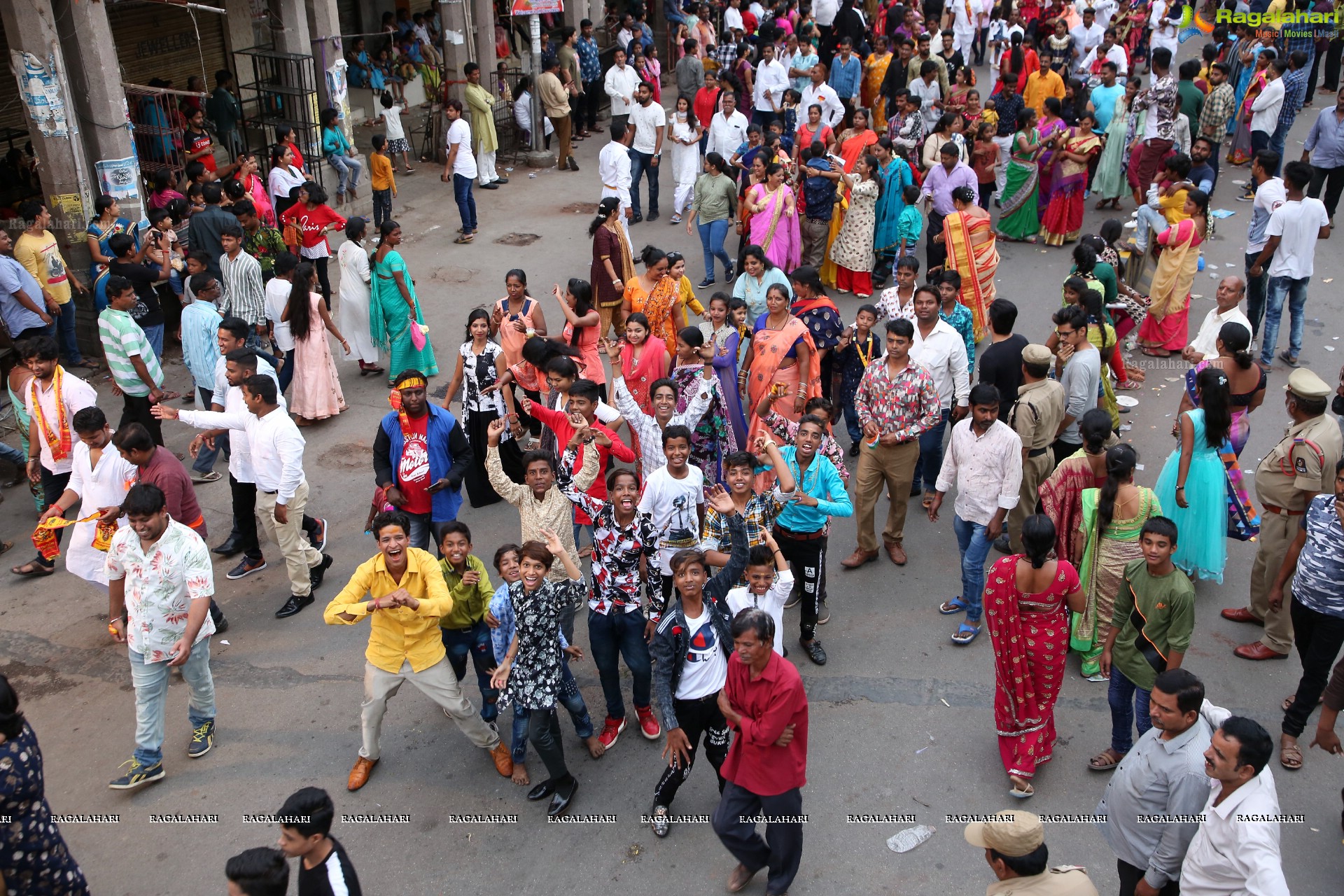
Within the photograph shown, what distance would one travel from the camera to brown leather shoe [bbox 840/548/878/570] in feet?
24.1

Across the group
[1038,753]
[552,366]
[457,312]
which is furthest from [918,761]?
[457,312]

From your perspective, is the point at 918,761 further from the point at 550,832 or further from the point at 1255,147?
the point at 1255,147

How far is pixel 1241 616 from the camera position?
6.62 metres

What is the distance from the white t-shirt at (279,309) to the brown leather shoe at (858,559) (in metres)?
4.96

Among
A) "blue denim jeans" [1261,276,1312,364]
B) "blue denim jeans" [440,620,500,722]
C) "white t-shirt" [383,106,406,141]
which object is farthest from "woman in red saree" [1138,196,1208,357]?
"white t-shirt" [383,106,406,141]

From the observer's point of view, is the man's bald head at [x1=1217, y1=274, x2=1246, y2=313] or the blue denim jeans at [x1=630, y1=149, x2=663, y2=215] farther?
the blue denim jeans at [x1=630, y1=149, x2=663, y2=215]

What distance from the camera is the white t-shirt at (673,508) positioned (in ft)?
18.2

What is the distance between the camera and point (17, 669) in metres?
6.52

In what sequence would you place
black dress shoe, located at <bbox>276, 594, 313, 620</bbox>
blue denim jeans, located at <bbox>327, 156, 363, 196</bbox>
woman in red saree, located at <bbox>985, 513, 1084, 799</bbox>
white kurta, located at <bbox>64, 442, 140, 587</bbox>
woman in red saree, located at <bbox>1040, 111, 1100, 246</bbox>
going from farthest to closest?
blue denim jeans, located at <bbox>327, 156, 363, 196</bbox>, woman in red saree, located at <bbox>1040, 111, 1100, 246</bbox>, black dress shoe, located at <bbox>276, 594, 313, 620</bbox>, white kurta, located at <bbox>64, 442, 140, 587</bbox>, woman in red saree, located at <bbox>985, 513, 1084, 799</bbox>

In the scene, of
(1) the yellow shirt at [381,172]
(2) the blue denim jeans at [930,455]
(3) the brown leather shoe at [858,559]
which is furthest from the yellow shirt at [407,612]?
(1) the yellow shirt at [381,172]

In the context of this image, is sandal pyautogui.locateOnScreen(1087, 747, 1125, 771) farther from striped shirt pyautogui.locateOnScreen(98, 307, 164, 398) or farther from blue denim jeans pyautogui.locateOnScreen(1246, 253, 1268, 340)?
striped shirt pyautogui.locateOnScreen(98, 307, 164, 398)

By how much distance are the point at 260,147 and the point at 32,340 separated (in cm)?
843

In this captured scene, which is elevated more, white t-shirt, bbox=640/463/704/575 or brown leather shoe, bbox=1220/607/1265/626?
white t-shirt, bbox=640/463/704/575

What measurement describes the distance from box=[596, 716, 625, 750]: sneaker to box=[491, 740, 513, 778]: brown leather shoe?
1.54 ft
